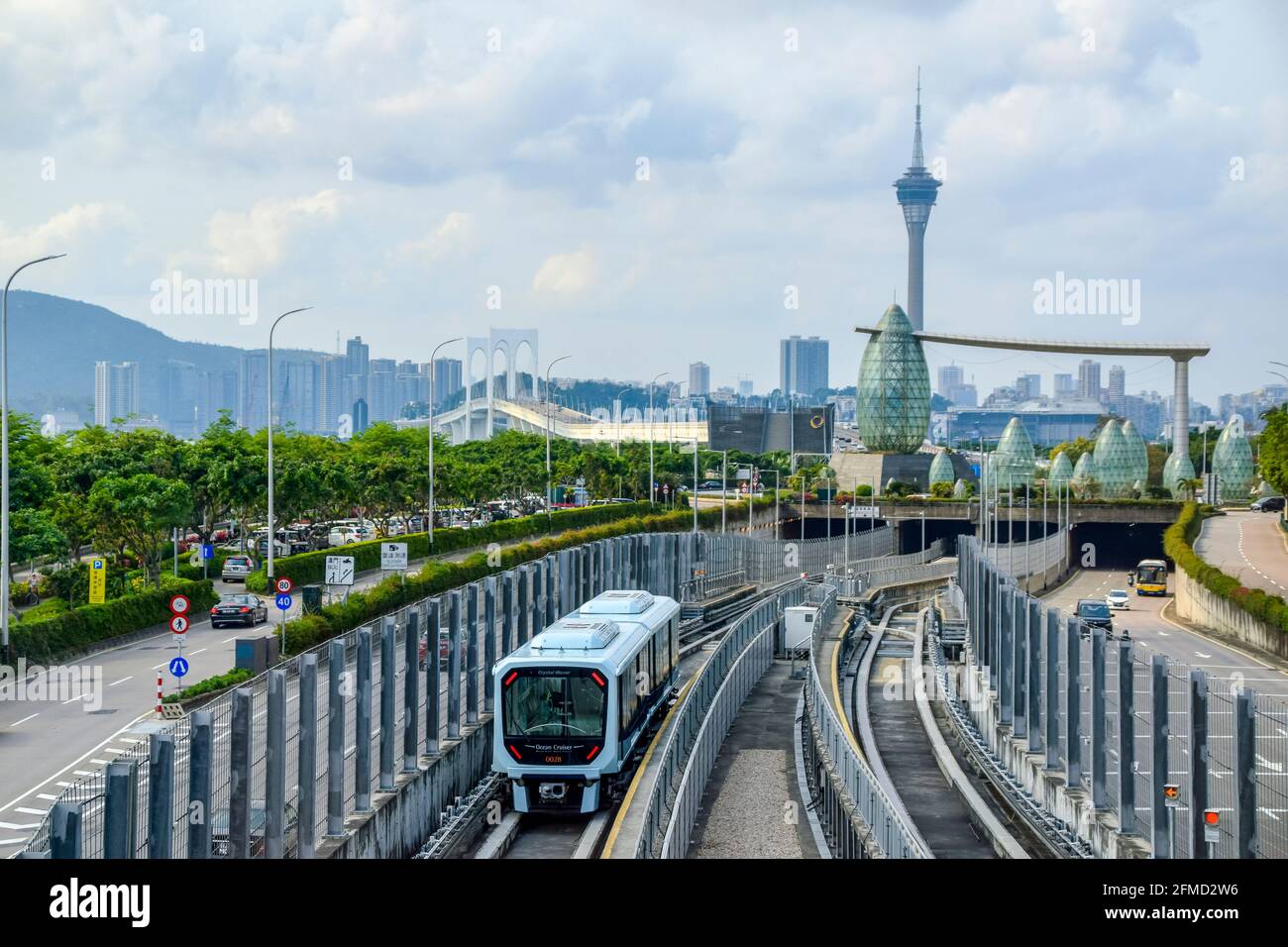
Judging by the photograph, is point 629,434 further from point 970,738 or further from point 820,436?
point 970,738

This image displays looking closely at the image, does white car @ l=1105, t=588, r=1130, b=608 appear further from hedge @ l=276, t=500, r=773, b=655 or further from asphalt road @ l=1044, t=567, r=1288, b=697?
hedge @ l=276, t=500, r=773, b=655

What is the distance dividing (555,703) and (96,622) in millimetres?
18593

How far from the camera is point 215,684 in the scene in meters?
27.5

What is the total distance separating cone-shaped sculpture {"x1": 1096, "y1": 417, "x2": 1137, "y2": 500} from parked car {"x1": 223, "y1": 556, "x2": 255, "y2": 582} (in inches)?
3591

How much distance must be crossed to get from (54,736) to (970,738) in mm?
16810

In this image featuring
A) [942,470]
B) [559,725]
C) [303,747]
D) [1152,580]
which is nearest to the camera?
[303,747]

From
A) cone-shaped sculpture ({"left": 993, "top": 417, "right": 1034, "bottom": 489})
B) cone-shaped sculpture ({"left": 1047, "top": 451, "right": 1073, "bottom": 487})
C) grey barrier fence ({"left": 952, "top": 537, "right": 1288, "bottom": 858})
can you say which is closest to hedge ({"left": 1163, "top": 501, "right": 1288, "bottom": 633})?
grey barrier fence ({"left": 952, "top": 537, "right": 1288, "bottom": 858})

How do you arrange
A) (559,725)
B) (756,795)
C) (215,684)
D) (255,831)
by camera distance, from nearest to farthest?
(255,831)
(559,725)
(756,795)
(215,684)

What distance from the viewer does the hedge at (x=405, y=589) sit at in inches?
1310

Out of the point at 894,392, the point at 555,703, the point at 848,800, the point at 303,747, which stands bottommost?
the point at 848,800

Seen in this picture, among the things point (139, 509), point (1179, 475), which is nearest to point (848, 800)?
point (139, 509)

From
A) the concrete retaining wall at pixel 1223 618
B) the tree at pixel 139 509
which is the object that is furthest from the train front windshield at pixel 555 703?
the concrete retaining wall at pixel 1223 618

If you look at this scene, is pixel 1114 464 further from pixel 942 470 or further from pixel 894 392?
pixel 894 392

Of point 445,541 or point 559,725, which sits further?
point 445,541
